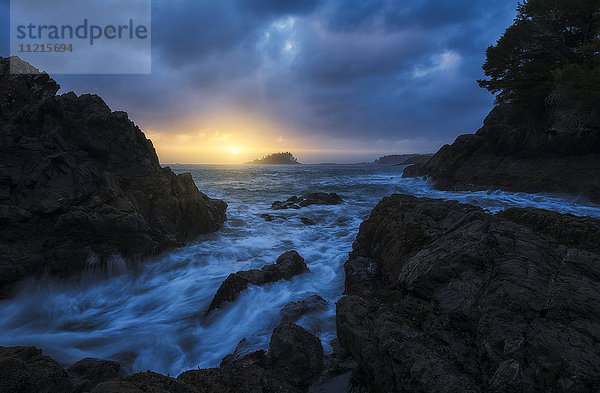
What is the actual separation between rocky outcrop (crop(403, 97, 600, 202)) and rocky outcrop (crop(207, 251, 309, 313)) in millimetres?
18788

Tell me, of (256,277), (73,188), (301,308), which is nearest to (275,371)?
(301,308)

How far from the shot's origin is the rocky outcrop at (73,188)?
7.11 metres

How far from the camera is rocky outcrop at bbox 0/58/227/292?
7.11m

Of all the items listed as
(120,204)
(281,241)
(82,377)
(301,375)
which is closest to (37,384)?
(82,377)

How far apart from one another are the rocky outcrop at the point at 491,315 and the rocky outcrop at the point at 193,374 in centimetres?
79

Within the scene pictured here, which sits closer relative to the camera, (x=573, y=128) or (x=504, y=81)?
(x=573, y=128)

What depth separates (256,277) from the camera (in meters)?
7.26

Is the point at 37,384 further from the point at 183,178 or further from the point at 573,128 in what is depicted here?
the point at 573,128

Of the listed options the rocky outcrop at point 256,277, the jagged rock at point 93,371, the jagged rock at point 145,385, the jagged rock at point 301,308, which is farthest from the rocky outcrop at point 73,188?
the jagged rock at point 145,385

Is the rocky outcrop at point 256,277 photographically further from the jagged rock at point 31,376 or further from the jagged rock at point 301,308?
the jagged rock at point 31,376

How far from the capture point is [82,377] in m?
3.67

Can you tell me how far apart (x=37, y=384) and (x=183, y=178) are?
36.5ft

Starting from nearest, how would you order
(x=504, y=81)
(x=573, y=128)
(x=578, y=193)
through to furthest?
(x=578, y=193) < (x=573, y=128) < (x=504, y=81)

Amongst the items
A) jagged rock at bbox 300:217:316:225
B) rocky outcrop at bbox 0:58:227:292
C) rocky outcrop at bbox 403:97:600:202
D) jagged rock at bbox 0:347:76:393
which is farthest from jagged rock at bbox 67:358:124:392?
rocky outcrop at bbox 403:97:600:202
